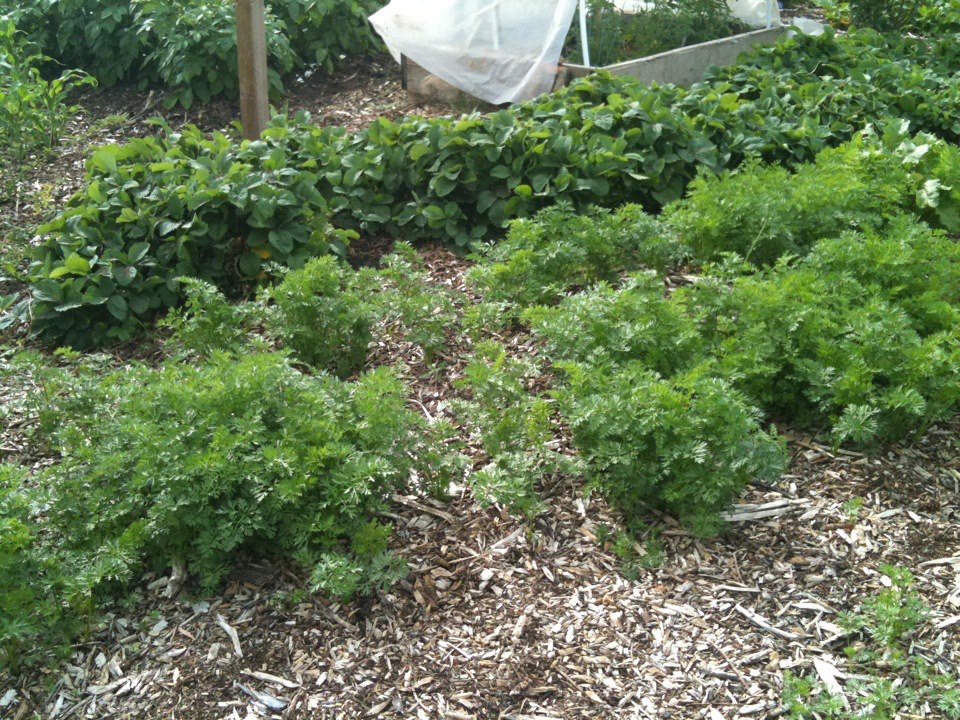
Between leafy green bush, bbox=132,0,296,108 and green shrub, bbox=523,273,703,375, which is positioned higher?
leafy green bush, bbox=132,0,296,108

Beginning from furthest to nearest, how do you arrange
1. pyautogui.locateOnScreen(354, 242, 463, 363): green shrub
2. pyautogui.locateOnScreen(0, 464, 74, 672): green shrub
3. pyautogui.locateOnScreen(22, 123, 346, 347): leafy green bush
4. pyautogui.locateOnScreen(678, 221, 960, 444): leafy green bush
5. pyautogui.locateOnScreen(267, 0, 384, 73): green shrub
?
pyautogui.locateOnScreen(267, 0, 384, 73): green shrub
pyautogui.locateOnScreen(22, 123, 346, 347): leafy green bush
pyautogui.locateOnScreen(354, 242, 463, 363): green shrub
pyautogui.locateOnScreen(678, 221, 960, 444): leafy green bush
pyautogui.locateOnScreen(0, 464, 74, 672): green shrub

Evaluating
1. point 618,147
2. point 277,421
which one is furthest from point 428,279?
point 277,421

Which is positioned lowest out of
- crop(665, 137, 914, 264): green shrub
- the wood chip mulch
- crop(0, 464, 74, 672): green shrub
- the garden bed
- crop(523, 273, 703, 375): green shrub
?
the wood chip mulch

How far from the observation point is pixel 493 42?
723 centimetres

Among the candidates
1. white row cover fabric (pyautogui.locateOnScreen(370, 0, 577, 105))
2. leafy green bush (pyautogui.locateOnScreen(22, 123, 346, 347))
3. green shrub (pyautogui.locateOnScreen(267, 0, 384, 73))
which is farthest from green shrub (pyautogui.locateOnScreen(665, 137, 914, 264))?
green shrub (pyautogui.locateOnScreen(267, 0, 384, 73))

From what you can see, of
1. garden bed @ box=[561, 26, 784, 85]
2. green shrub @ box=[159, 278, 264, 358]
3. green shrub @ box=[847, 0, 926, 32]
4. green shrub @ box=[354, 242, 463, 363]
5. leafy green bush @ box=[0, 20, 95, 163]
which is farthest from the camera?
green shrub @ box=[847, 0, 926, 32]

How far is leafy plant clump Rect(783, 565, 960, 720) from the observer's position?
9.18ft

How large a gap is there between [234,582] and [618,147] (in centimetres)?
338

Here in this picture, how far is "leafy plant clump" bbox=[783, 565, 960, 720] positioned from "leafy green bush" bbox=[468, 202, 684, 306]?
2028mm

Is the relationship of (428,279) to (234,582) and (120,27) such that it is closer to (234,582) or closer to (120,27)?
(234,582)

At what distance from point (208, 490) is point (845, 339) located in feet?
8.10

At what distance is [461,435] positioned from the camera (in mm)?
3994

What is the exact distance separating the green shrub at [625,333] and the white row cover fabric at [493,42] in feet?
12.5

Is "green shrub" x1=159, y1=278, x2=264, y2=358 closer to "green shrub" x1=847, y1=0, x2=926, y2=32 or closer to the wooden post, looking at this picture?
the wooden post
